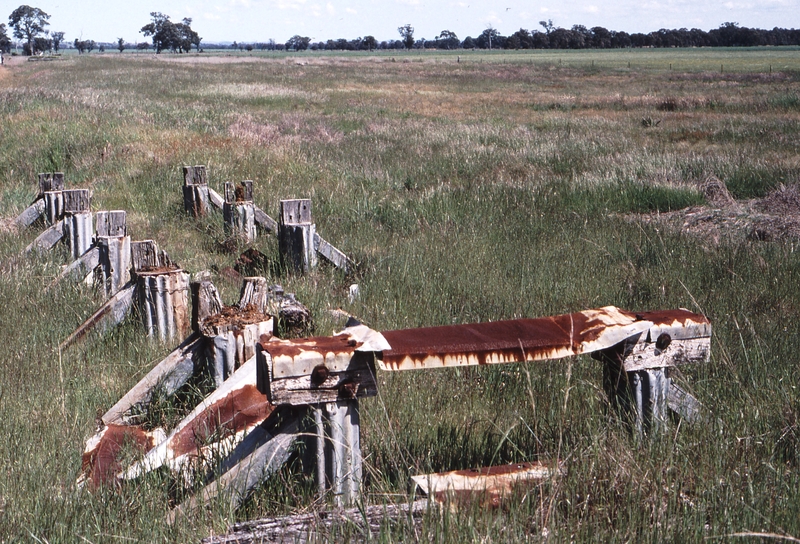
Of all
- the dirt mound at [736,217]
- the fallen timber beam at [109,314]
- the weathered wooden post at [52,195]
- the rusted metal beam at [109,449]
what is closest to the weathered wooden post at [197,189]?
the weathered wooden post at [52,195]

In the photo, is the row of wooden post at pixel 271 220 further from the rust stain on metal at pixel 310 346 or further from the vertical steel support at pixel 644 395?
the rust stain on metal at pixel 310 346

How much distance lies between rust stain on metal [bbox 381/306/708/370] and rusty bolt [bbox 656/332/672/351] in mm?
43

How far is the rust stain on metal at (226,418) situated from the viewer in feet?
10.3

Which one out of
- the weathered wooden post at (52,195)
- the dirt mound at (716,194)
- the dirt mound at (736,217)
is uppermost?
the weathered wooden post at (52,195)

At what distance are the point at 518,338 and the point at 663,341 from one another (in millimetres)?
566

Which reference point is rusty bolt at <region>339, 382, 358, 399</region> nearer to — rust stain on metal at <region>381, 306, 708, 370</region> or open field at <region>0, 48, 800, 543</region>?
rust stain on metal at <region>381, 306, 708, 370</region>

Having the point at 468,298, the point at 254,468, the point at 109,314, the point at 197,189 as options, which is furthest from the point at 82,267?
the point at 254,468

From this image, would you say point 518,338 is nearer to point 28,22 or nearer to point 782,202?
point 782,202

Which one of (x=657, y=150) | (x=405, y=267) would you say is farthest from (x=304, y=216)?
(x=657, y=150)

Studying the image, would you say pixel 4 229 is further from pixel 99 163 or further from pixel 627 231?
pixel 627 231

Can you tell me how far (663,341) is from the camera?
272 cm

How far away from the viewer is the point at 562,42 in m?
182

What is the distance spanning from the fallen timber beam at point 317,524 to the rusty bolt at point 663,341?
1037 millimetres

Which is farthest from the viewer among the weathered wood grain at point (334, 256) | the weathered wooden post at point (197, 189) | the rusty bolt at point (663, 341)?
the weathered wooden post at point (197, 189)
